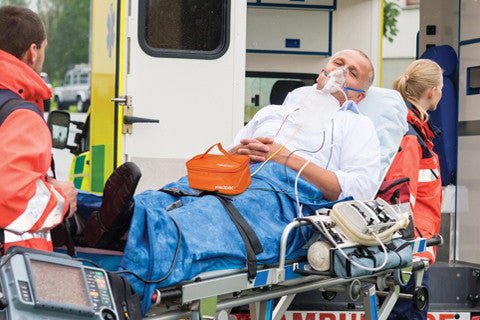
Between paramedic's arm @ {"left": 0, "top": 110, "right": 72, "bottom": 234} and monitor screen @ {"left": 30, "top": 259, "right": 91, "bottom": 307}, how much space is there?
193 millimetres

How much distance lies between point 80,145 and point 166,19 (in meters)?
2.26

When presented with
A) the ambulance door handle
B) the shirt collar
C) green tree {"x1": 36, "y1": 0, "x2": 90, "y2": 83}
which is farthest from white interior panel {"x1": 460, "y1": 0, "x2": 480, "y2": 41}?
green tree {"x1": 36, "y1": 0, "x2": 90, "y2": 83}

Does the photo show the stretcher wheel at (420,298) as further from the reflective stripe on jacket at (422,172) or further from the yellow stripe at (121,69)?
the yellow stripe at (121,69)

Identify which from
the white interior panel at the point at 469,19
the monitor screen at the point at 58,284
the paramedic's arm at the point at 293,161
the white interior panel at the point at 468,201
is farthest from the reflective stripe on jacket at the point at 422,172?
the monitor screen at the point at 58,284

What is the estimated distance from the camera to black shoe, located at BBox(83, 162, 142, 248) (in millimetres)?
4090

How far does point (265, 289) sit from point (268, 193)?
16.1 inches

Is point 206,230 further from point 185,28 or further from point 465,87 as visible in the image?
point 465,87

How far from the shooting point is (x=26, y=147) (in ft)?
12.5

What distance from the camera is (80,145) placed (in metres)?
8.49

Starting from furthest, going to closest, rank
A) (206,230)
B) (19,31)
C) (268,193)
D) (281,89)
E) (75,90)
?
1. (75,90)
2. (281,89)
3. (268,193)
4. (206,230)
5. (19,31)

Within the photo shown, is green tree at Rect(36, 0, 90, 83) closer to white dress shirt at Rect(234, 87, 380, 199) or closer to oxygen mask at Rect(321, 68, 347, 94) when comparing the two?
oxygen mask at Rect(321, 68, 347, 94)

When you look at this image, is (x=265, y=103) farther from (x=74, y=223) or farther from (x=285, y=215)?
(x=74, y=223)

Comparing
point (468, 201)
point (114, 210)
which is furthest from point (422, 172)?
point (114, 210)

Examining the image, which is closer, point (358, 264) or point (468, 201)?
point (358, 264)
